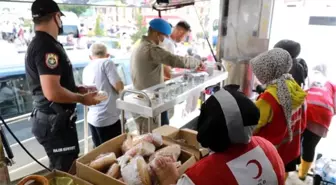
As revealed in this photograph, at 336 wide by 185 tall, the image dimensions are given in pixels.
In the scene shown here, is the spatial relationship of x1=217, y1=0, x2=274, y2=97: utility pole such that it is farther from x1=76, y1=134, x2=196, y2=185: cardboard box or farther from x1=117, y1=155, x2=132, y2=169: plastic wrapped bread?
x1=117, y1=155, x2=132, y2=169: plastic wrapped bread

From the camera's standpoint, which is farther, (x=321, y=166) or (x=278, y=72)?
(x=321, y=166)

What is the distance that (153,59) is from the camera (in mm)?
2264

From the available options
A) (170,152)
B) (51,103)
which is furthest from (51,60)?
(170,152)

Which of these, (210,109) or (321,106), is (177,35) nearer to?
(321,106)

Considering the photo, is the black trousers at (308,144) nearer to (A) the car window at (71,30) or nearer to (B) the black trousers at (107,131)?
(B) the black trousers at (107,131)

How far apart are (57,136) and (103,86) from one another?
2.36 ft

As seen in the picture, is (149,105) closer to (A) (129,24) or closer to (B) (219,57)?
(A) (129,24)

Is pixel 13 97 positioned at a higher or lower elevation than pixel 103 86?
lower

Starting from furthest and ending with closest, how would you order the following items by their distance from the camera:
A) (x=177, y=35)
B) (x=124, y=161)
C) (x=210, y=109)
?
(x=177, y=35) → (x=124, y=161) → (x=210, y=109)

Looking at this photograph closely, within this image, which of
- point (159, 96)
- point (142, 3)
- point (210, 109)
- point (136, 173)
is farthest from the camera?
point (142, 3)

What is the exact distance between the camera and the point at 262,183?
886 millimetres

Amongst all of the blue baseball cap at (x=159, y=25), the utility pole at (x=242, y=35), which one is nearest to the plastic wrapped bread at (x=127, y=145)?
the blue baseball cap at (x=159, y=25)

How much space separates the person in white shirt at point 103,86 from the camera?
2.14m

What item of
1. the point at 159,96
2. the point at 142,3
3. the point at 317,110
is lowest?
Answer: the point at 317,110
